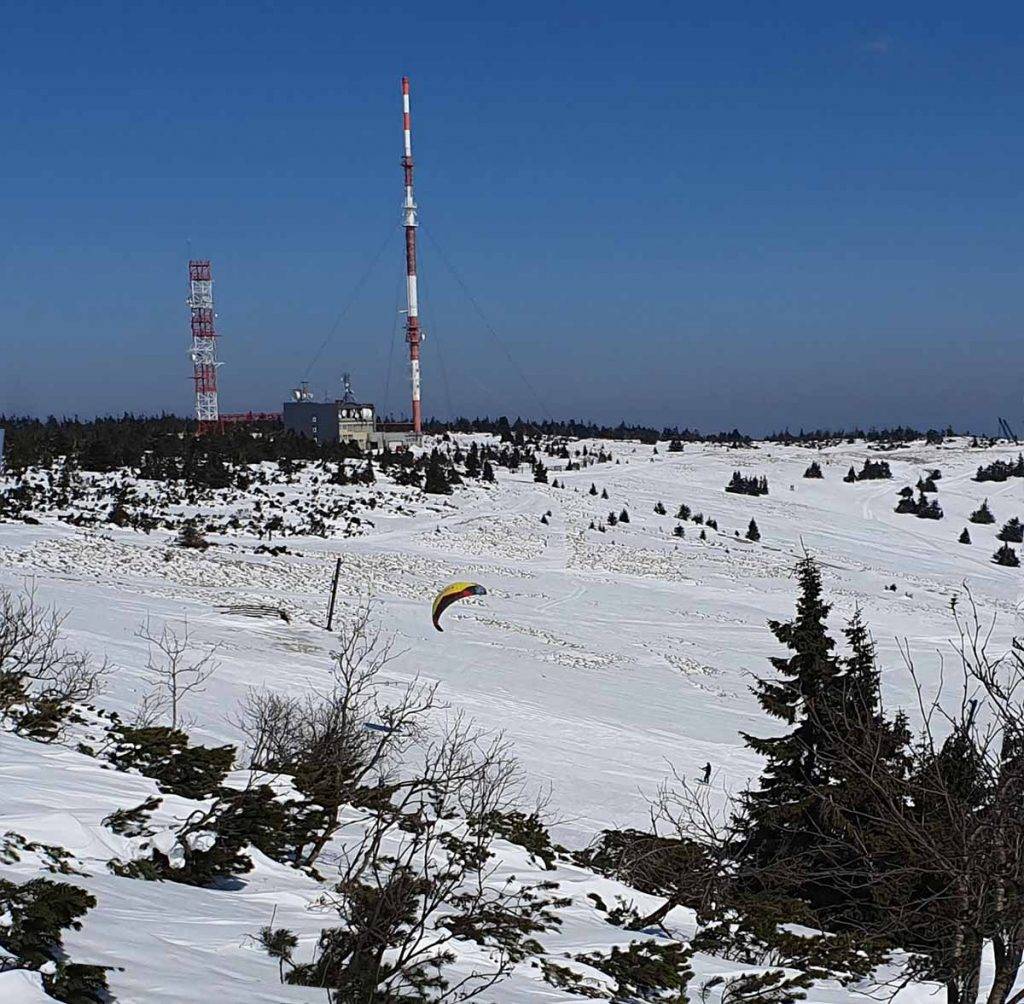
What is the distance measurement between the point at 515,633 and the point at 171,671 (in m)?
11.7

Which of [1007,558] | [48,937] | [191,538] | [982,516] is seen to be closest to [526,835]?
[48,937]

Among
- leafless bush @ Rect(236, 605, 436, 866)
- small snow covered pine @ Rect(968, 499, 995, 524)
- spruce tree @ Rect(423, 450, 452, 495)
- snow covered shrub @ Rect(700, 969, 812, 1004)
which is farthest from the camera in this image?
small snow covered pine @ Rect(968, 499, 995, 524)

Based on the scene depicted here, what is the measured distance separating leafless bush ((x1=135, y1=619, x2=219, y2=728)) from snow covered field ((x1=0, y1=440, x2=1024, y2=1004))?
1.20 feet

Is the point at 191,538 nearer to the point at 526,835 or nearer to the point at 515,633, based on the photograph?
the point at 515,633

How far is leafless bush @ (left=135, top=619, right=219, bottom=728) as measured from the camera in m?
17.7

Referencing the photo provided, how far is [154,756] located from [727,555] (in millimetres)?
36222

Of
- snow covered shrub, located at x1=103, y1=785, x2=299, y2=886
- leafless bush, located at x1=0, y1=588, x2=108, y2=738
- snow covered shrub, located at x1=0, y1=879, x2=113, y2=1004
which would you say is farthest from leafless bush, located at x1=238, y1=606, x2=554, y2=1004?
leafless bush, located at x1=0, y1=588, x2=108, y2=738

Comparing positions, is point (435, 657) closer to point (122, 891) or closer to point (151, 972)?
point (122, 891)

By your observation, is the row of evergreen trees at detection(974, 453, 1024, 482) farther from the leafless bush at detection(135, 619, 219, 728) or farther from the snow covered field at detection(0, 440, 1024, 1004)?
the leafless bush at detection(135, 619, 219, 728)

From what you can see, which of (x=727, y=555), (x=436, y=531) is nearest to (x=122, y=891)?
(x=436, y=531)

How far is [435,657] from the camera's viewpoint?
Result: 26250mm

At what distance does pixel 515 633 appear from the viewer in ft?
98.3

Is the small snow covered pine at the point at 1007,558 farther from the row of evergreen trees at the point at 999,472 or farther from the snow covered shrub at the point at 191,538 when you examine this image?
the snow covered shrub at the point at 191,538

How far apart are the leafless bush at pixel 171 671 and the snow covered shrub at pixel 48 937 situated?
10897 millimetres
